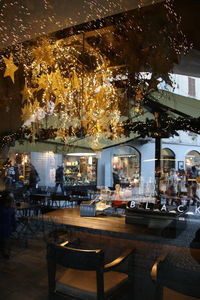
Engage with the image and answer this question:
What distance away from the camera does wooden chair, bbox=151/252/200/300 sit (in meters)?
1.09

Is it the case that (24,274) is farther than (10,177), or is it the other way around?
(10,177)

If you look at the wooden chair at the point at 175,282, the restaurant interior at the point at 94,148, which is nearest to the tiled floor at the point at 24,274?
the restaurant interior at the point at 94,148

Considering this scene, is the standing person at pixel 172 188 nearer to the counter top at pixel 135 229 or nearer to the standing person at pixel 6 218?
the counter top at pixel 135 229

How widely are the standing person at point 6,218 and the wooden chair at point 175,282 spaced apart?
1969 millimetres

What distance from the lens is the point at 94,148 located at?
2.80 meters

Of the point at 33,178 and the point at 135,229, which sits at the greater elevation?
the point at 33,178

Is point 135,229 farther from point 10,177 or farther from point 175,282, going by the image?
point 10,177

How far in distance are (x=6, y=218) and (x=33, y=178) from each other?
0.55 meters

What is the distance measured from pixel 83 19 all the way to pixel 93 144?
A: 5.17ft

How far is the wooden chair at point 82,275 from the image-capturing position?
126 centimetres

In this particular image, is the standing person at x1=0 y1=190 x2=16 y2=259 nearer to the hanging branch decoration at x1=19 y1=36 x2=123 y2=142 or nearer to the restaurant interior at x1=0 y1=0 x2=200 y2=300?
the restaurant interior at x1=0 y1=0 x2=200 y2=300

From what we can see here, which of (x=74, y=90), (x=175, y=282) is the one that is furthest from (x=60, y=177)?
(x=175, y=282)

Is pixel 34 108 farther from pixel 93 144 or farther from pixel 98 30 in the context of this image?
pixel 98 30

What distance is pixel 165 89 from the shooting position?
2.07m
